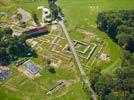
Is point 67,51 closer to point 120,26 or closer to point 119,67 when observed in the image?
point 119,67

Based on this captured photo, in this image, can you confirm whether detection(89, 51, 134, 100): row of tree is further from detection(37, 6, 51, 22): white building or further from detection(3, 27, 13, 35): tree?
detection(37, 6, 51, 22): white building

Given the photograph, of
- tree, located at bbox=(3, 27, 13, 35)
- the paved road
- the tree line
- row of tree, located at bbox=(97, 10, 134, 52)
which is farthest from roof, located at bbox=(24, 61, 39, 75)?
row of tree, located at bbox=(97, 10, 134, 52)

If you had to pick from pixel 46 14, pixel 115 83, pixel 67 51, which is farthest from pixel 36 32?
pixel 115 83

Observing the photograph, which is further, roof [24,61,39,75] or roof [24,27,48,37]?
roof [24,27,48,37]

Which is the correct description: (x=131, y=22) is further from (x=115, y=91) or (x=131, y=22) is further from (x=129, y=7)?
(x=115, y=91)

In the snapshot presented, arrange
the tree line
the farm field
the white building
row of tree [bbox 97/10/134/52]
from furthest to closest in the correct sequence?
the white building < row of tree [bbox 97/10/134/52] < the farm field < the tree line

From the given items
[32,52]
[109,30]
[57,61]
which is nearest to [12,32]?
[32,52]

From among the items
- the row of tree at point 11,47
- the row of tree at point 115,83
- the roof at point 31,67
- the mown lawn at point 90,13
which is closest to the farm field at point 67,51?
the mown lawn at point 90,13
